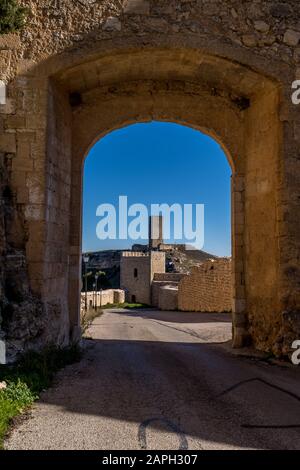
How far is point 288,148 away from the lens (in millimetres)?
6402

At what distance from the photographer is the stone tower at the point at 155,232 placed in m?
48.3

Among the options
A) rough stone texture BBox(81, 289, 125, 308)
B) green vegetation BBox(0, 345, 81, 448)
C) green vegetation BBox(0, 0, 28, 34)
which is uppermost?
green vegetation BBox(0, 0, 28, 34)

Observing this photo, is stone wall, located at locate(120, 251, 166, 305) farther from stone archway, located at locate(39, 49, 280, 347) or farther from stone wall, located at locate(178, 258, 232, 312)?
stone archway, located at locate(39, 49, 280, 347)

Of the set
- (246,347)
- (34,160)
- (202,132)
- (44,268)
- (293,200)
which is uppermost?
(202,132)

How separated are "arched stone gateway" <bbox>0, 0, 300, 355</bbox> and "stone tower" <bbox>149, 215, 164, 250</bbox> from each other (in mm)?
40698

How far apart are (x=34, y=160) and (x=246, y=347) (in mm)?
4747

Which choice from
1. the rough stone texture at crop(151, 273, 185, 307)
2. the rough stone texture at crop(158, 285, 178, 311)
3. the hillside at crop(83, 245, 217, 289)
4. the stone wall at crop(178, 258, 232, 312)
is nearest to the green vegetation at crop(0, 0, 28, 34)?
the stone wall at crop(178, 258, 232, 312)

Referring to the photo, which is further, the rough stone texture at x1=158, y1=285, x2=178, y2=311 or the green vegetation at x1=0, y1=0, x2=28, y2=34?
the rough stone texture at x1=158, y1=285, x2=178, y2=311

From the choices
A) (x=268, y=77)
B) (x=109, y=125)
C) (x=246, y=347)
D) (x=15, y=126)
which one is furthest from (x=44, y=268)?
(x=268, y=77)

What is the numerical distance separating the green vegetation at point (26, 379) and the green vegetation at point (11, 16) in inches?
183

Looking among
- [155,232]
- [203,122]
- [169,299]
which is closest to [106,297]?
[169,299]

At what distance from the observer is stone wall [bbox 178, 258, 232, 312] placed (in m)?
16.2

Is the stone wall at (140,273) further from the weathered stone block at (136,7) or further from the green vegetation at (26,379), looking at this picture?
the green vegetation at (26,379)

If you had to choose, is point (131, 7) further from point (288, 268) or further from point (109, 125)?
point (288, 268)
